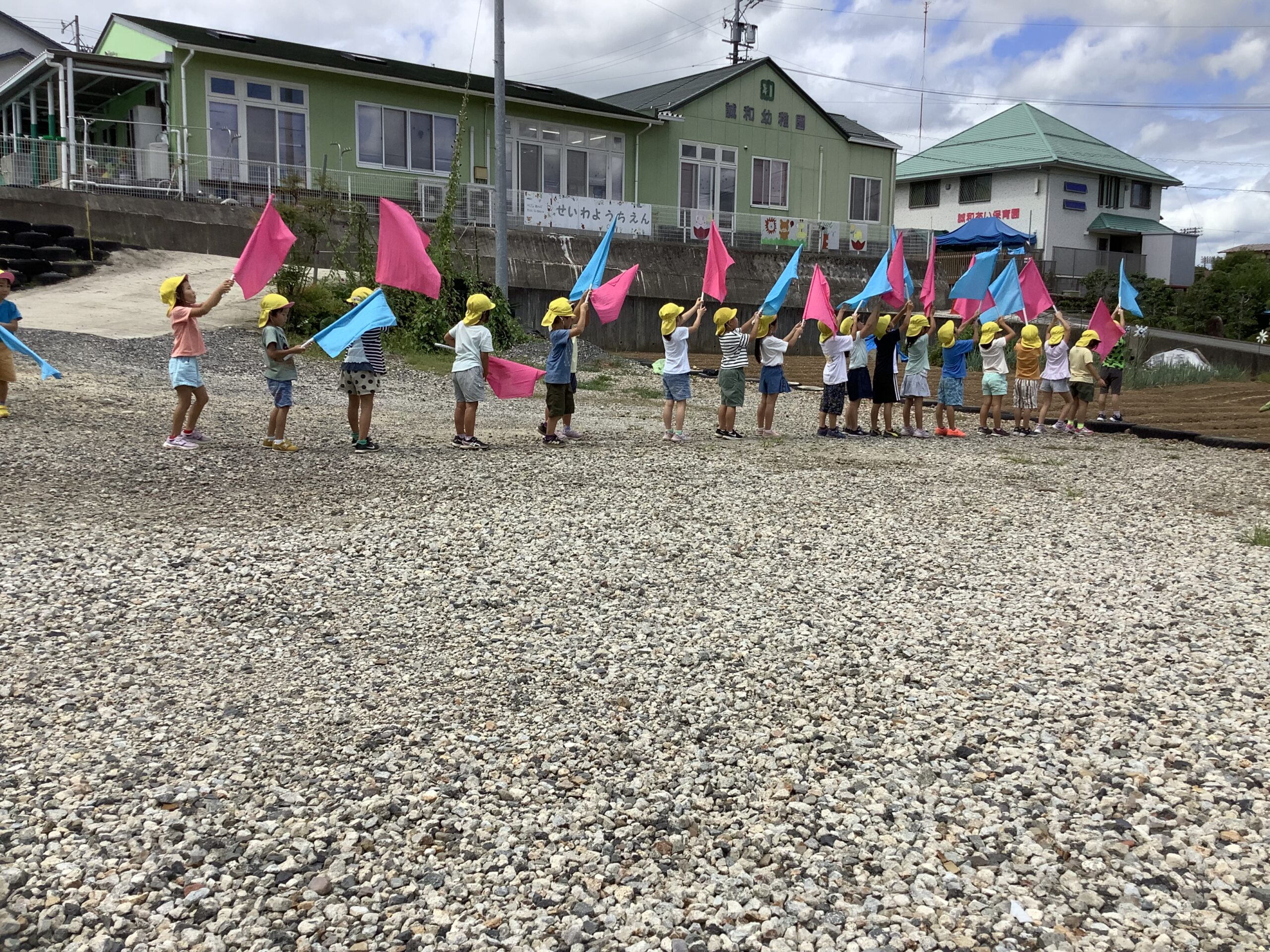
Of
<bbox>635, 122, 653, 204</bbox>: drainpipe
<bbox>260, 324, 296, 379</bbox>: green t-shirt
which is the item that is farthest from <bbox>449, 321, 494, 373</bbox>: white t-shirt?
<bbox>635, 122, 653, 204</bbox>: drainpipe

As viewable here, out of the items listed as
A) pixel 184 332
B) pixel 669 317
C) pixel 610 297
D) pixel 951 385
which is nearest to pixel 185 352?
pixel 184 332

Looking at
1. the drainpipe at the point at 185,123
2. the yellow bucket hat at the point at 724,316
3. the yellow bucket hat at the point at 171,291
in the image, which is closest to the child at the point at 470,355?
the yellow bucket hat at the point at 171,291

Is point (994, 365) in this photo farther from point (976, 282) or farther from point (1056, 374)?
point (976, 282)

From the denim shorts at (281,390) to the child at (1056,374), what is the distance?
955 cm

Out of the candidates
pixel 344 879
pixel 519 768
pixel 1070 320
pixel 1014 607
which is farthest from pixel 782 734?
pixel 1070 320

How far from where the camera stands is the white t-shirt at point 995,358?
1318cm

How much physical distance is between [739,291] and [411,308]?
31.7 ft

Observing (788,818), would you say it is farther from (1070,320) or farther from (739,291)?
(1070,320)

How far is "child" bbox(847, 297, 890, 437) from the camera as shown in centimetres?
1221

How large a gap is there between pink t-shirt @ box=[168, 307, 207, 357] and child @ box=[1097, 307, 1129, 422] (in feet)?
39.1

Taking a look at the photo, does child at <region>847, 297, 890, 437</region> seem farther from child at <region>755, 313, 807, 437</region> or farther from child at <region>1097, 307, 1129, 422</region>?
child at <region>1097, 307, 1129, 422</region>

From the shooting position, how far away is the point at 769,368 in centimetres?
1180

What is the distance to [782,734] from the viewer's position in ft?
13.7

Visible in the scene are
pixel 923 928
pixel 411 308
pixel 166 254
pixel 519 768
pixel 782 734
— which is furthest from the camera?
pixel 166 254
